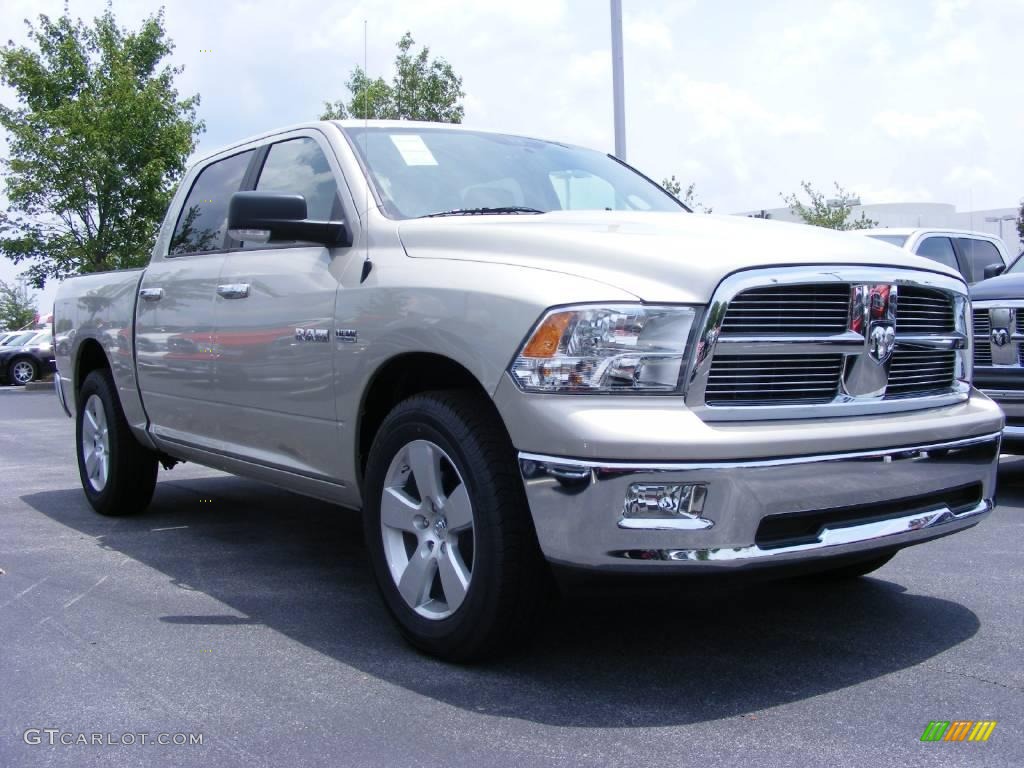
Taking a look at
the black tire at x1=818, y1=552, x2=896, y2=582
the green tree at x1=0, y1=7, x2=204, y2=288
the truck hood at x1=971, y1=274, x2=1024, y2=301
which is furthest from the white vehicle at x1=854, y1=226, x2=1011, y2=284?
the green tree at x1=0, y1=7, x2=204, y2=288

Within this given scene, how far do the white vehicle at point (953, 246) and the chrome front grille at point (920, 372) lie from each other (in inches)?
299

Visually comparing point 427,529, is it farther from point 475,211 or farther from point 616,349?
point 475,211

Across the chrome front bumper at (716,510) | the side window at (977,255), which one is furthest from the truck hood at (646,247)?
the side window at (977,255)

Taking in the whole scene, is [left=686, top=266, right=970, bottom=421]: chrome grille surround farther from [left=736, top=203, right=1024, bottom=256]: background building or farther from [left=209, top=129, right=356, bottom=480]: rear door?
[left=736, top=203, right=1024, bottom=256]: background building

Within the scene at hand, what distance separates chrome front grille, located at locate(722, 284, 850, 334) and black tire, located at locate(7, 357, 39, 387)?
28098 millimetres

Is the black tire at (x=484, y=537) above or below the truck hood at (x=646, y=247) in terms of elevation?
below

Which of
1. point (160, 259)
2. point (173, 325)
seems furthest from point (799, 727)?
point (160, 259)

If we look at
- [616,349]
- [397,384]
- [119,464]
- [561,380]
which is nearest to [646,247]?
[616,349]

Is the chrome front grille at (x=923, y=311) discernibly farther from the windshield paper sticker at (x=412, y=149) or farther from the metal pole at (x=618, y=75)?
the metal pole at (x=618, y=75)

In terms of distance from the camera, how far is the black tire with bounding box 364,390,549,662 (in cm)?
328

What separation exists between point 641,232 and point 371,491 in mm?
1287

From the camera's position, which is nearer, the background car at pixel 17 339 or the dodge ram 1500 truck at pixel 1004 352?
the dodge ram 1500 truck at pixel 1004 352

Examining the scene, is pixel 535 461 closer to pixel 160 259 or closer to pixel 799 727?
pixel 799 727

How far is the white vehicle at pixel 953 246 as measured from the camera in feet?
37.5
